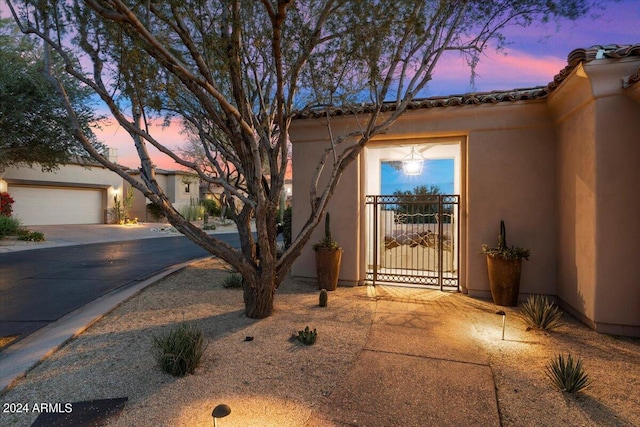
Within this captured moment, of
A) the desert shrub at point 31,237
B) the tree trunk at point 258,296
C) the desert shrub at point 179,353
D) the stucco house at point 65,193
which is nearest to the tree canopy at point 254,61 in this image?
the tree trunk at point 258,296

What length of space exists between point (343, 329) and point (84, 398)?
296cm

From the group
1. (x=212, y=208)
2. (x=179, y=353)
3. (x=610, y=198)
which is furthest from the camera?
(x=212, y=208)

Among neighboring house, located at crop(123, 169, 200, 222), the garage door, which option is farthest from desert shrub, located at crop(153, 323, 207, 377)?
neighboring house, located at crop(123, 169, 200, 222)

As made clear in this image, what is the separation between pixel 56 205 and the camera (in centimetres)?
2230

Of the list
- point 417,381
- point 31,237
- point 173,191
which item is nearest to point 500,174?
point 417,381

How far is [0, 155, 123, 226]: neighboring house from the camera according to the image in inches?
797

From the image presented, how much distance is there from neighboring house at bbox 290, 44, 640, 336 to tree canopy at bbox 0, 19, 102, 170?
955cm

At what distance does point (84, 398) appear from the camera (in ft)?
10.1

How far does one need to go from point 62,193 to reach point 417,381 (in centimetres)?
2653

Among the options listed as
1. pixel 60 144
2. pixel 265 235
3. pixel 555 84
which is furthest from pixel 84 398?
pixel 60 144

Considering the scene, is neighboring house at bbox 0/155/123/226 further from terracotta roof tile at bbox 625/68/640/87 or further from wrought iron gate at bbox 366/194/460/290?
terracotta roof tile at bbox 625/68/640/87

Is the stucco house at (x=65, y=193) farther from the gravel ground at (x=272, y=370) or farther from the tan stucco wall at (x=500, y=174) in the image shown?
the tan stucco wall at (x=500, y=174)

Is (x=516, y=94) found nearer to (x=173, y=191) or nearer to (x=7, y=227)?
(x=7, y=227)

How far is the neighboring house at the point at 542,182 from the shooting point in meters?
4.58
